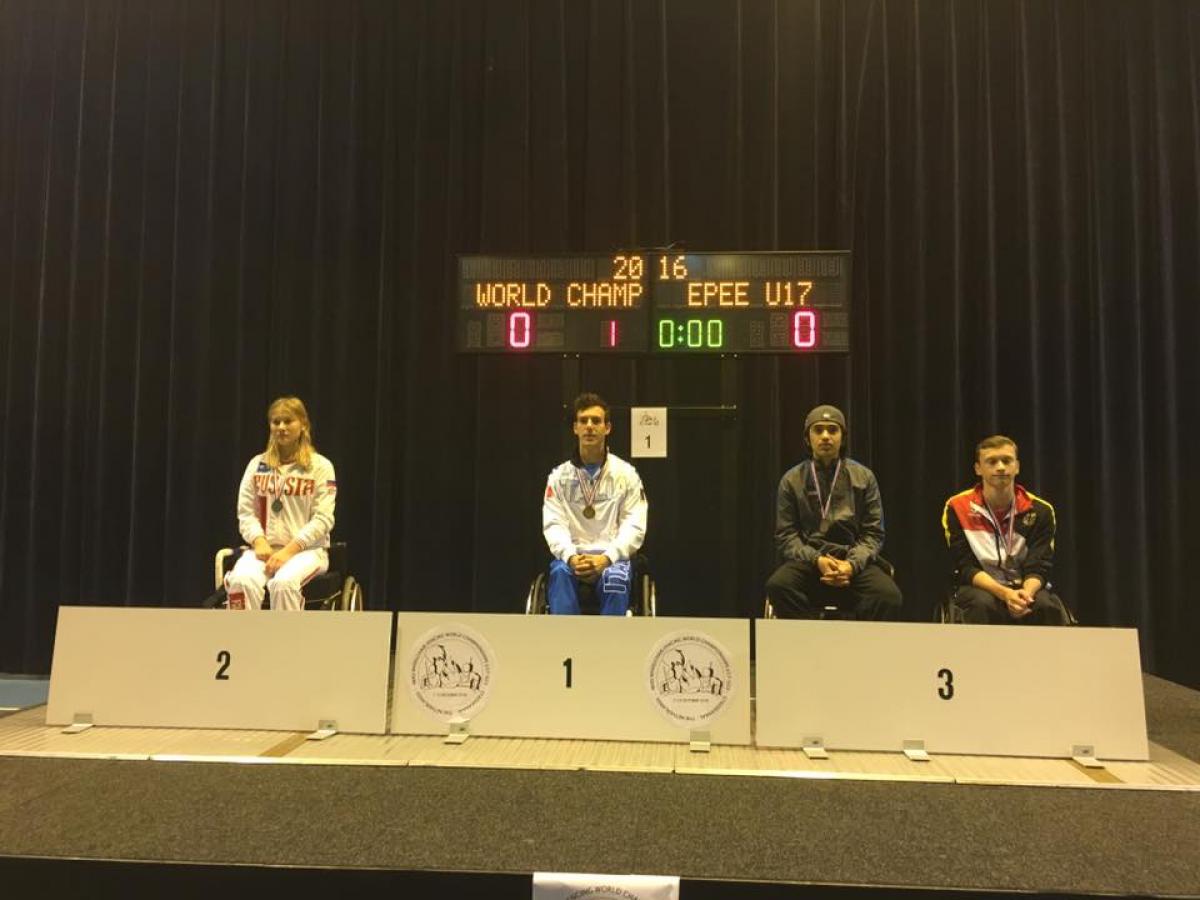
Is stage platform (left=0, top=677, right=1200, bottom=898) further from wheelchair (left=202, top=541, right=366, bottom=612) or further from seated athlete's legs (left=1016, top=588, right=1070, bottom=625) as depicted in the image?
wheelchair (left=202, top=541, right=366, bottom=612)

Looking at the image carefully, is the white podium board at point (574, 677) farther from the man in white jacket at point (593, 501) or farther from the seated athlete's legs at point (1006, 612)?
the seated athlete's legs at point (1006, 612)

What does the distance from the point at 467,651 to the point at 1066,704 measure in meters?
1.68

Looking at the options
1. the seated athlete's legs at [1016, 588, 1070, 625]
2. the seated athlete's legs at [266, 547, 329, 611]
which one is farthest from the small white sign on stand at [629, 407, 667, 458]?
the seated athlete's legs at [1016, 588, 1070, 625]

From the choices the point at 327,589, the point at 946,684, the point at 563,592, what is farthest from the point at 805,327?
the point at 327,589

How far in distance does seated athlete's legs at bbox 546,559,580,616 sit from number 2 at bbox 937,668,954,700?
1.26m

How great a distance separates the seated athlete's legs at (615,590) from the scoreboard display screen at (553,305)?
105 centimetres

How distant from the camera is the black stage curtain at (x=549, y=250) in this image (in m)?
3.89

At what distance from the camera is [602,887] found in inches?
51.6

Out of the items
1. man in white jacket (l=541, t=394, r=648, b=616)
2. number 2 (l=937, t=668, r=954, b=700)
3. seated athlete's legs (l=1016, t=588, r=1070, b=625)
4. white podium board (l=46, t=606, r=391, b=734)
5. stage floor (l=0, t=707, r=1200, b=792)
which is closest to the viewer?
stage floor (l=0, t=707, r=1200, b=792)

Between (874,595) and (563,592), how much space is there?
3.82 ft

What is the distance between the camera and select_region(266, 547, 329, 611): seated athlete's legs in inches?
104

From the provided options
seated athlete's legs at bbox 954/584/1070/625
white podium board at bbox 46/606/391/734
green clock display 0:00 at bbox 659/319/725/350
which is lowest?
white podium board at bbox 46/606/391/734

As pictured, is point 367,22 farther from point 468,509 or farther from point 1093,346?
point 1093,346

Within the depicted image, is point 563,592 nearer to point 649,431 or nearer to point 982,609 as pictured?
point 649,431
